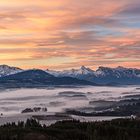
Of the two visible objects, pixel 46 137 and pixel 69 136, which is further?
pixel 69 136

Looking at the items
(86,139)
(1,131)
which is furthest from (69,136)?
(1,131)

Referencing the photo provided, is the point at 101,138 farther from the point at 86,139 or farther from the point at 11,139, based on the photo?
the point at 11,139

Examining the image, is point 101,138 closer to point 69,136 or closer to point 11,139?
point 69,136

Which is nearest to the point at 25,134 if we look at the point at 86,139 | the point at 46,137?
the point at 46,137

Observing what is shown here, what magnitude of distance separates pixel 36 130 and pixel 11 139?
21119mm

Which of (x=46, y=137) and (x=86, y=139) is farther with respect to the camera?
(x=86, y=139)

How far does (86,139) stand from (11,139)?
30.0 meters

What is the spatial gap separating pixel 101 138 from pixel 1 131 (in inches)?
1463

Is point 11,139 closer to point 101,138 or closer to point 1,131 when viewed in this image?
point 1,131

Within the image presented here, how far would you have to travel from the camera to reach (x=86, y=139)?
19475 cm

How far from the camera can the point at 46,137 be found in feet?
600

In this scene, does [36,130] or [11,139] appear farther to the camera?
[36,130]

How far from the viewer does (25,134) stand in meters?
188

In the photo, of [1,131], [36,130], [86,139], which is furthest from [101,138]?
[1,131]
